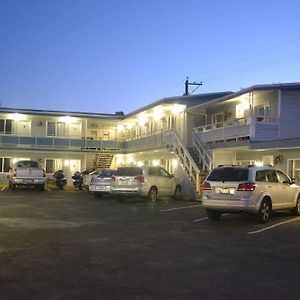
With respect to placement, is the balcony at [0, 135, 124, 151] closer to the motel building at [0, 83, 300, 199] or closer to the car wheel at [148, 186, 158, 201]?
the motel building at [0, 83, 300, 199]

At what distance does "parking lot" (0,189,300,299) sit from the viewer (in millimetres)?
6863

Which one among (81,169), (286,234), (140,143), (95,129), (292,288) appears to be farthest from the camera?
(95,129)

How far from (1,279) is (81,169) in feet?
118

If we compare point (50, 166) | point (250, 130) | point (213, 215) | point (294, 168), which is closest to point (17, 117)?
point (50, 166)

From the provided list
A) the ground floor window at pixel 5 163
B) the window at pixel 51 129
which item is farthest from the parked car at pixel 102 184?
the window at pixel 51 129

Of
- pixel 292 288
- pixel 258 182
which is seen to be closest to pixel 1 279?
pixel 292 288

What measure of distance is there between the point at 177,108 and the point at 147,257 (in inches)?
1015

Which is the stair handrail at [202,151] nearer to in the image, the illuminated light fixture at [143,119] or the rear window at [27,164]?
the rear window at [27,164]

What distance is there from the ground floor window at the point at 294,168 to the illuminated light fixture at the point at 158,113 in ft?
46.2

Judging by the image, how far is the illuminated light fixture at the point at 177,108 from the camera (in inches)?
1328

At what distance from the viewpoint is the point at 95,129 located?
160 feet

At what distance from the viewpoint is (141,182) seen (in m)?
22.0

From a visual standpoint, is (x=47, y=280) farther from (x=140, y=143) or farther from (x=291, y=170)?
(x=140, y=143)

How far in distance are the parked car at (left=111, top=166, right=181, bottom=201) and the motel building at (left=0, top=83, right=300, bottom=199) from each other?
241 centimetres
